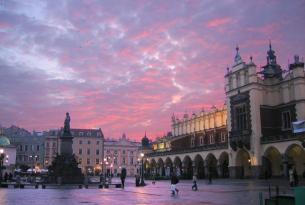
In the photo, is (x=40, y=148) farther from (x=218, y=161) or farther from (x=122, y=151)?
(x=218, y=161)

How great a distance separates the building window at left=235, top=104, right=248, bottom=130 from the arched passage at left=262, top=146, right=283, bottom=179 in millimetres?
5747

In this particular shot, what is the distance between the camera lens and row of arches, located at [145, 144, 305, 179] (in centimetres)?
5806

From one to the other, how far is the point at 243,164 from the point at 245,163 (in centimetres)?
42

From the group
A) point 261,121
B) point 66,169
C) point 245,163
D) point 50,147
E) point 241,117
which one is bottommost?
point 66,169

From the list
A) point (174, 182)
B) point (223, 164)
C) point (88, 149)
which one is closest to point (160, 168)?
point (223, 164)

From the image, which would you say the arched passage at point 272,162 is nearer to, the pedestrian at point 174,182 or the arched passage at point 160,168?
the pedestrian at point 174,182

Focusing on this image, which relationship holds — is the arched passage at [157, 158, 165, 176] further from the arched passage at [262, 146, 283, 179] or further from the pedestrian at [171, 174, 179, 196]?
the pedestrian at [171, 174, 179, 196]

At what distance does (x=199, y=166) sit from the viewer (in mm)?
82000

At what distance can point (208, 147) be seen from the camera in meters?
73.8

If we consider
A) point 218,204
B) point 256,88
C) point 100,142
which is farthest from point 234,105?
point 100,142

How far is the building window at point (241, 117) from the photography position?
214 feet

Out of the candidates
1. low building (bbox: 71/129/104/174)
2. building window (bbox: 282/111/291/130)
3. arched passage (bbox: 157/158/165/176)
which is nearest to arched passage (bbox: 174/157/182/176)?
arched passage (bbox: 157/158/165/176)

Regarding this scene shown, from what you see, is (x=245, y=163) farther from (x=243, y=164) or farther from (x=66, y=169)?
(x=66, y=169)

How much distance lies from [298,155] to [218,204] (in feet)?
143
